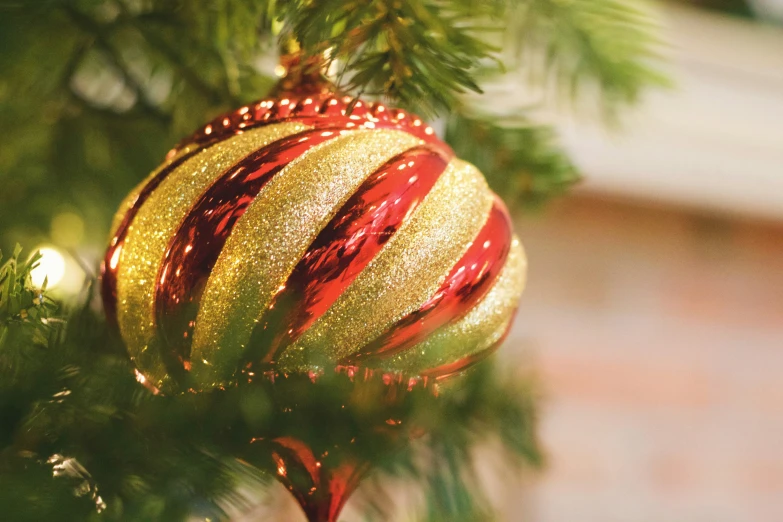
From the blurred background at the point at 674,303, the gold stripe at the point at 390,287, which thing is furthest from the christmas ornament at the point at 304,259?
the blurred background at the point at 674,303

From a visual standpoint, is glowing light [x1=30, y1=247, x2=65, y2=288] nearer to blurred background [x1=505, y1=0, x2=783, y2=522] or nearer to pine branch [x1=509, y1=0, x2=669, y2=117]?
pine branch [x1=509, y1=0, x2=669, y2=117]

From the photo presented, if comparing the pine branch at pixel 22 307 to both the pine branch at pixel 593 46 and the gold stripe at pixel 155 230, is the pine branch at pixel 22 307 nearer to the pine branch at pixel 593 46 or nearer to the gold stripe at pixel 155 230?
the gold stripe at pixel 155 230

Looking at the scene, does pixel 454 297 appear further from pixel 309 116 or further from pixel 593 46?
pixel 593 46

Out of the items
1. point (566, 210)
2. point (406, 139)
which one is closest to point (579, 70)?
point (406, 139)

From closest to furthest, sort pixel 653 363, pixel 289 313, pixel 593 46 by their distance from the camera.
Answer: pixel 289 313, pixel 593 46, pixel 653 363

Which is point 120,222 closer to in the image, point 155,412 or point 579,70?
point 155,412

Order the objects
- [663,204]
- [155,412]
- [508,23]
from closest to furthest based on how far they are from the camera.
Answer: [155,412], [508,23], [663,204]

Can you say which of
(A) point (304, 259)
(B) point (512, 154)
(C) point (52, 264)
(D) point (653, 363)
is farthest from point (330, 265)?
(D) point (653, 363)
